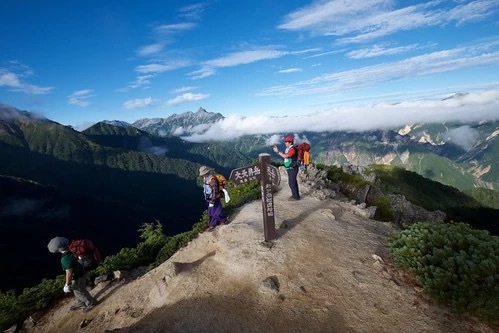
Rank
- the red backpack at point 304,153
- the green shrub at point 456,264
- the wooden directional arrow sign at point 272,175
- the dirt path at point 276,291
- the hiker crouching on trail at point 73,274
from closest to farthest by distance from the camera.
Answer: the green shrub at point 456,264, the dirt path at point 276,291, the hiker crouching on trail at point 73,274, the wooden directional arrow sign at point 272,175, the red backpack at point 304,153

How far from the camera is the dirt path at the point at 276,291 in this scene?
31.9ft

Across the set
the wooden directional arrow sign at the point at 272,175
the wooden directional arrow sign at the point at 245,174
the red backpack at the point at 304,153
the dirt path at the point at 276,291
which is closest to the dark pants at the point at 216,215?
the dirt path at the point at 276,291

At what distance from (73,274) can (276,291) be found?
25.4ft

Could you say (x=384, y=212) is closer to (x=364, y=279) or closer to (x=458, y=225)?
(x=458, y=225)

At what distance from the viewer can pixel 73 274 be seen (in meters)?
12.8

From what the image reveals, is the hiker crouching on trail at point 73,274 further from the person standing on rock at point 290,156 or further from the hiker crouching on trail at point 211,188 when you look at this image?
the person standing on rock at point 290,156

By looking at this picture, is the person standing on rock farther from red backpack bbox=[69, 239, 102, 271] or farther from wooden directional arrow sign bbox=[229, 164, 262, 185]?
red backpack bbox=[69, 239, 102, 271]

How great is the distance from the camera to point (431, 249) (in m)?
11.3

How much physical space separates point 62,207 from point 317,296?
190 metres

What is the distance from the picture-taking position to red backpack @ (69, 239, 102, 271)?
43.2ft

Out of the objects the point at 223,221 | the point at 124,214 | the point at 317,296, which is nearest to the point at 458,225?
the point at 317,296

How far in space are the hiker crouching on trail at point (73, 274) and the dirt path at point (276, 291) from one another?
1.23 feet

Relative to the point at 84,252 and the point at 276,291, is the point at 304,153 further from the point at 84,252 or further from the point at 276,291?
the point at 84,252

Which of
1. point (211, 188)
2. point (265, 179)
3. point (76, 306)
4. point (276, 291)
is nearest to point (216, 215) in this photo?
point (211, 188)
